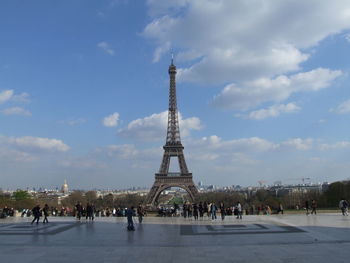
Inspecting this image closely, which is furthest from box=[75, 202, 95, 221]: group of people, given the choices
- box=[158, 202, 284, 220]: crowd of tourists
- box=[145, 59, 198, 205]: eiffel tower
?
box=[145, 59, 198, 205]: eiffel tower

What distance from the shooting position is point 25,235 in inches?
696

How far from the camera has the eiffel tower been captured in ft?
269

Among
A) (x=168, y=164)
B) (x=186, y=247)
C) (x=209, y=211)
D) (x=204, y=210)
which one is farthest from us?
(x=168, y=164)

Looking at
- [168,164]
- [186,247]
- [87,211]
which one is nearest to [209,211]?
[87,211]

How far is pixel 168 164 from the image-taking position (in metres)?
83.8

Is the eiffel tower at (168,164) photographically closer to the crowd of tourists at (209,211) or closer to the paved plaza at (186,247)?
the crowd of tourists at (209,211)

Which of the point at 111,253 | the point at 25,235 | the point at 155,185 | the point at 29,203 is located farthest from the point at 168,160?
the point at 111,253

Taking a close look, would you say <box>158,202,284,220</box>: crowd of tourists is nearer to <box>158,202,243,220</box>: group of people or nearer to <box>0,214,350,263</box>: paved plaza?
<box>158,202,243,220</box>: group of people

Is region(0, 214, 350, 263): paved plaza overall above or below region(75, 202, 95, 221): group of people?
below

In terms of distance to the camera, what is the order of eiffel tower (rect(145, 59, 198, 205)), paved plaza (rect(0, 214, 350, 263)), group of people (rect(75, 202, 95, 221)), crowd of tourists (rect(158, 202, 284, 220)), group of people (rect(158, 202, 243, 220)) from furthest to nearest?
eiffel tower (rect(145, 59, 198, 205)) < group of people (rect(75, 202, 95, 221)) < crowd of tourists (rect(158, 202, 284, 220)) < group of people (rect(158, 202, 243, 220)) < paved plaza (rect(0, 214, 350, 263))

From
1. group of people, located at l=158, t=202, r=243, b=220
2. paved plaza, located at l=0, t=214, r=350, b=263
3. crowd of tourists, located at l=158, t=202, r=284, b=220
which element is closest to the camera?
paved plaza, located at l=0, t=214, r=350, b=263

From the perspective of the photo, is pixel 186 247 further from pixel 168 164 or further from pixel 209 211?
pixel 168 164

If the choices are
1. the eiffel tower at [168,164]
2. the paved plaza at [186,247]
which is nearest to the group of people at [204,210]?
the paved plaza at [186,247]

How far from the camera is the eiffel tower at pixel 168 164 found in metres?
81.9
